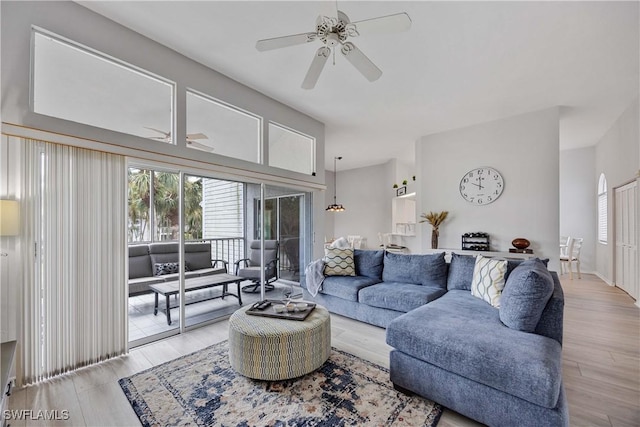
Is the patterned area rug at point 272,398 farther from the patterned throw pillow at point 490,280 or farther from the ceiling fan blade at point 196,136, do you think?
the ceiling fan blade at point 196,136

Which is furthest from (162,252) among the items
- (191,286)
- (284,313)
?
(284,313)

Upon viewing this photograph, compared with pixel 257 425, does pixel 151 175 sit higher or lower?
higher

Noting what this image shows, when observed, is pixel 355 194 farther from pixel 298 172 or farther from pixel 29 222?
pixel 29 222

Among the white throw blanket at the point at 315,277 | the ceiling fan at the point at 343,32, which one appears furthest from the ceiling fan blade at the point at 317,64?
the white throw blanket at the point at 315,277

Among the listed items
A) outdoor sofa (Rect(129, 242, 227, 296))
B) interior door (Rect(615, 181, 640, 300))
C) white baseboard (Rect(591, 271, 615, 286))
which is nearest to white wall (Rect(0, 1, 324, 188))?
outdoor sofa (Rect(129, 242, 227, 296))

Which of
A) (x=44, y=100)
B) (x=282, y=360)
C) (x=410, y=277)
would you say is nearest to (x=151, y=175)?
(x=44, y=100)

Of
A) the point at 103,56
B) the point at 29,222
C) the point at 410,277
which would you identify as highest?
the point at 103,56

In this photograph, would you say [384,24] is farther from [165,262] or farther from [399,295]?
[165,262]

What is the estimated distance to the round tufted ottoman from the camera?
2.19 metres

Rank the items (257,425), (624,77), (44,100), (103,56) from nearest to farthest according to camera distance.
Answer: (257,425) → (44,100) → (103,56) → (624,77)

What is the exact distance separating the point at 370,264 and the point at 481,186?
290 cm

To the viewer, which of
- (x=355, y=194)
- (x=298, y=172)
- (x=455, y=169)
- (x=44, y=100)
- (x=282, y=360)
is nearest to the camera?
(x=282, y=360)

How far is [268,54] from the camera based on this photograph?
Answer: 10.4ft

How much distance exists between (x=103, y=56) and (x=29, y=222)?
1747mm
